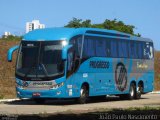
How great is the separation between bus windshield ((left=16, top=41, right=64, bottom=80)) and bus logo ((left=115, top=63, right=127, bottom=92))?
593cm

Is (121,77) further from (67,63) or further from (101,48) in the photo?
(67,63)

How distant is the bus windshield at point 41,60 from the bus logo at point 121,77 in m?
5.93

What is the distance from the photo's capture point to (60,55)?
2603cm

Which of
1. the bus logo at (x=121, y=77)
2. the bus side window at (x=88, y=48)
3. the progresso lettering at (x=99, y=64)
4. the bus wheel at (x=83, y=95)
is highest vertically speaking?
the bus side window at (x=88, y=48)

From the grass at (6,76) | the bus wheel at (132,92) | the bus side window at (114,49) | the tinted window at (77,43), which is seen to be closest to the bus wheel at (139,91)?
the bus wheel at (132,92)

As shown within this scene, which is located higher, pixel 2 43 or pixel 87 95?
pixel 2 43

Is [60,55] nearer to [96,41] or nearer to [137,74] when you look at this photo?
[96,41]

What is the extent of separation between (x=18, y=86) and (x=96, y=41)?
462 cm

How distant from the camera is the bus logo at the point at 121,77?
31452mm

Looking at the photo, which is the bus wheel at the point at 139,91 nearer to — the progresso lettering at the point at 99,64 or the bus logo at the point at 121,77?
the bus logo at the point at 121,77

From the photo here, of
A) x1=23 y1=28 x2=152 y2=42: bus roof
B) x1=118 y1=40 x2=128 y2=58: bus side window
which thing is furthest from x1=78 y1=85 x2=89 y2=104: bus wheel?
x1=118 y1=40 x2=128 y2=58: bus side window

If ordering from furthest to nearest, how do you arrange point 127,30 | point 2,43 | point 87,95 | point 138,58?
point 127,30 → point 2,43 → point 138,58 → point 87,95

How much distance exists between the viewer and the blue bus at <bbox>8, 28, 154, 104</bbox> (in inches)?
1033

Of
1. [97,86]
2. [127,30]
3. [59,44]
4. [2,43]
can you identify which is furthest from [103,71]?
[127,30]
